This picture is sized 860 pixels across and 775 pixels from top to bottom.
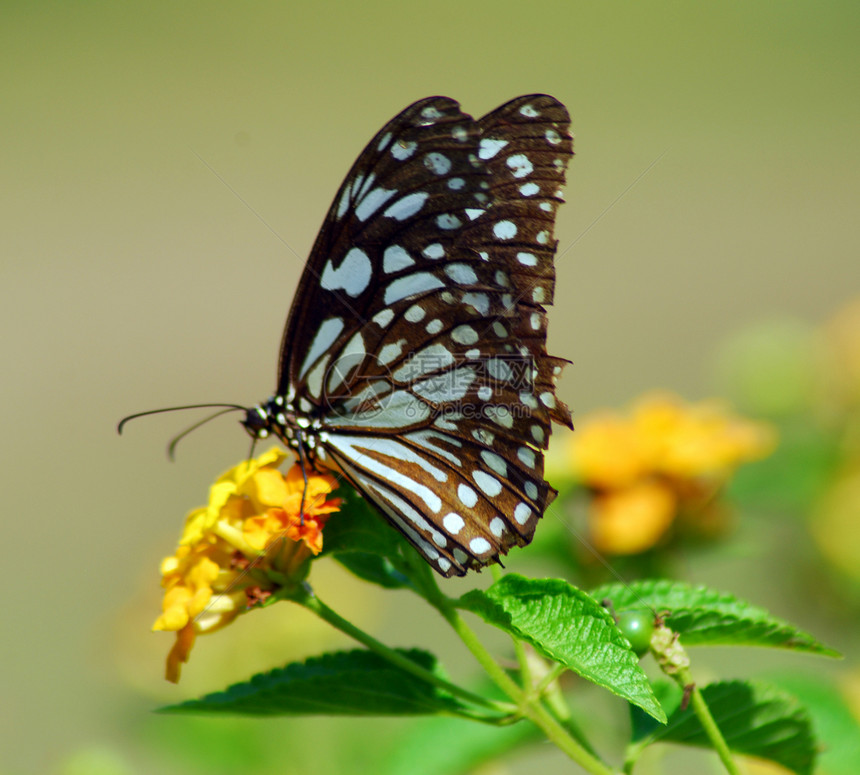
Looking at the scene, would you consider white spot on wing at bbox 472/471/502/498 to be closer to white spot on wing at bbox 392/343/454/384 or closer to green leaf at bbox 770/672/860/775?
white spot on wing at bbox 392/343/454/384

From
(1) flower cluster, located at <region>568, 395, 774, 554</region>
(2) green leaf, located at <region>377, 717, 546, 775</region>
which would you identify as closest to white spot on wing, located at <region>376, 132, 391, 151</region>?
(1) flower cluster, located at <region>568, 395, 774, 554</region>

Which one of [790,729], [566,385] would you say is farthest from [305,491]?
[566,385]

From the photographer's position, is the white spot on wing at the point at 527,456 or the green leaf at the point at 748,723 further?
the white spot on wing at the point at 527,456

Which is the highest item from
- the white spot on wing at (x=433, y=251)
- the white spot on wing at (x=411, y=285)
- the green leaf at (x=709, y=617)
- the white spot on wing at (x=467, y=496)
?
the white spot on wing at (x=433, y=251)

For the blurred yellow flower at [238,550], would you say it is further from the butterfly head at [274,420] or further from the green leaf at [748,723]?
the green leaf at [748,723]

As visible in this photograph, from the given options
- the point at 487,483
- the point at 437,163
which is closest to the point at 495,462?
the point at 487,483

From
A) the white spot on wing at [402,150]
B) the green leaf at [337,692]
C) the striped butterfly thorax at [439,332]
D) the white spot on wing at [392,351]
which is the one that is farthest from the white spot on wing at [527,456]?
the white spot on wing at [402,150]
